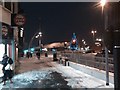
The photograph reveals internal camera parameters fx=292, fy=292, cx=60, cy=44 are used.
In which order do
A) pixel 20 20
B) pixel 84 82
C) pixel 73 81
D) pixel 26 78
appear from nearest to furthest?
pixel 84 82 < pixel 73 81 < pixel 26 78 < pixel 20 20

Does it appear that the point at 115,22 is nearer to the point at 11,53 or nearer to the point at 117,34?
the point at 117,34

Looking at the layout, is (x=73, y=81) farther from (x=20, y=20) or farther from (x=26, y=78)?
(x=20, y=20)

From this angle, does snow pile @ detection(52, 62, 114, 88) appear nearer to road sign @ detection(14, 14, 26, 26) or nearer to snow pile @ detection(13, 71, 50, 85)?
snow pile @ detection(13, 71, 50, 85)

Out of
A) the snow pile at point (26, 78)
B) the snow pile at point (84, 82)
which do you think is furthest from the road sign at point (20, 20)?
the snow pile at point (84, 82)

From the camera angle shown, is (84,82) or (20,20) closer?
(84,82)

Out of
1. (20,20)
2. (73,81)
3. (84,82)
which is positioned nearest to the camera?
(84,82)

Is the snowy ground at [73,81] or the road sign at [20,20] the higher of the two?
the road sign at [20,20]

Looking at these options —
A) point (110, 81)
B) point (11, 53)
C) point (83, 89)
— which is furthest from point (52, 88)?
point (11, 53)

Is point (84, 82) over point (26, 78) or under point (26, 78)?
over

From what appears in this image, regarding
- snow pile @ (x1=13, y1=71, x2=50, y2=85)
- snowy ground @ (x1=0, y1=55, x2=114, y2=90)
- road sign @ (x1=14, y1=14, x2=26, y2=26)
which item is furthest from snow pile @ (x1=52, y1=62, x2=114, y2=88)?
road sign @ (x1=14, y1=14, x2=26, y2=26)

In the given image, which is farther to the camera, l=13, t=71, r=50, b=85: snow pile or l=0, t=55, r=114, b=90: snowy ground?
l=13, t=71, r=50, b=85: snow pile

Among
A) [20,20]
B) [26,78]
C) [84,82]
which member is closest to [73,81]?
[84,82]

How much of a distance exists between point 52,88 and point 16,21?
1075 centimetres

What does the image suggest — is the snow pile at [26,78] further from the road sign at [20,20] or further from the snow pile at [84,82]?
the road sign at [20,20]
